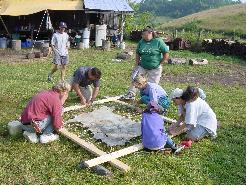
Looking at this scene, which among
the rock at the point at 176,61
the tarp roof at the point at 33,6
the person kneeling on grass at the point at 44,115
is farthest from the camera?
the tarp roof at the point at 33,6

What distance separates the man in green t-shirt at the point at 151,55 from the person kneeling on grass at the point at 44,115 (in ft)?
8.83

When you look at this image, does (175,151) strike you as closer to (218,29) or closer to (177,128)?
(177,128)

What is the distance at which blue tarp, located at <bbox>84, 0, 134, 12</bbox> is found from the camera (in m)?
21.2

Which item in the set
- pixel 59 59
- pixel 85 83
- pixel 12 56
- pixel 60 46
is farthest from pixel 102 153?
pixel 12 56

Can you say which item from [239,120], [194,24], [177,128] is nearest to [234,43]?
[239,120]

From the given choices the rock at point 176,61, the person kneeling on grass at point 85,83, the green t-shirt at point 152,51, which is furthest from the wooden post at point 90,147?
the rock at point 176,61

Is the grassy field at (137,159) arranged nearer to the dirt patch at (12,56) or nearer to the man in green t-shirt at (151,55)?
the man in green t-shirt at (151,55)

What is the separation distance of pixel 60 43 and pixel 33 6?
11.2 m

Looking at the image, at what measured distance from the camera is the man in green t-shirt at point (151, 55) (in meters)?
8.41

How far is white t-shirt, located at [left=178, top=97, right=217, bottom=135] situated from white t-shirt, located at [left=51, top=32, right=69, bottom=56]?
5297 millimetres

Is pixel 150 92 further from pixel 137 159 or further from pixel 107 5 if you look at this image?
pixel 107 5

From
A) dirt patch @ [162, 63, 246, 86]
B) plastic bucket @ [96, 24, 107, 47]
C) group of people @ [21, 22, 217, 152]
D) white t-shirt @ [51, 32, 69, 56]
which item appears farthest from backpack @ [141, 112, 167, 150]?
plastic bucket @ [96, 24, 107, 47]

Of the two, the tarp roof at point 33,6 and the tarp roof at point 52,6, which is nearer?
the tarp roof at point 33,6

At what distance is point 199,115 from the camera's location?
6645 millimetres
